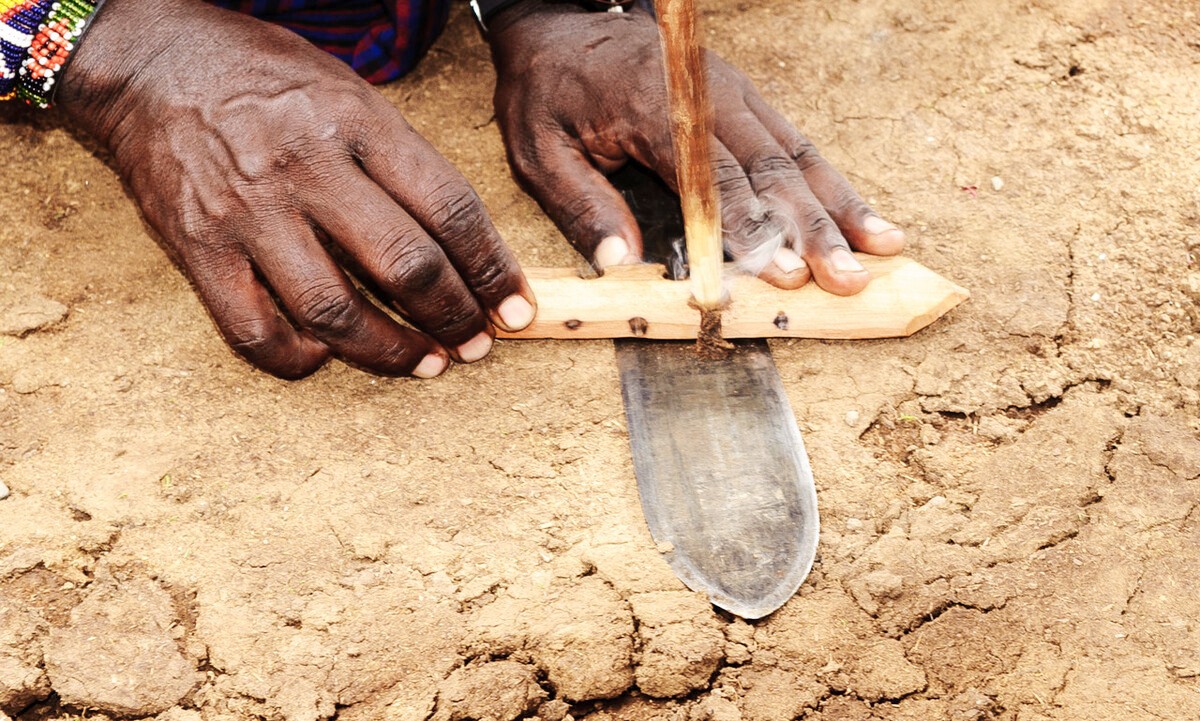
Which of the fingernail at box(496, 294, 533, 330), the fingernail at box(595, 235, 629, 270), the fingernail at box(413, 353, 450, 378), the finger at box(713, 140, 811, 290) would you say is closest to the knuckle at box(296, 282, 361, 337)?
the fingernail at box(413, 353, 450, 378)

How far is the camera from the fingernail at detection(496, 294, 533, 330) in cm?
202

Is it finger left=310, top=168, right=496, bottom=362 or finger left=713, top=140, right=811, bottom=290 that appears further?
finger left=713, top=140, right=811, bottom=290

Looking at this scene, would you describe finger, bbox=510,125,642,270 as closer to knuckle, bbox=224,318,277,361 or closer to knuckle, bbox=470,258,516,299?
knuckle, bbox=470,258,516,299

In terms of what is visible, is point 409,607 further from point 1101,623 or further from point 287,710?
point 1101,623

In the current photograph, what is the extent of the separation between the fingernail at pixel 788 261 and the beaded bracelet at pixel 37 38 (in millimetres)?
1409

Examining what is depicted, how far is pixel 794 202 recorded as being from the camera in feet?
7.09

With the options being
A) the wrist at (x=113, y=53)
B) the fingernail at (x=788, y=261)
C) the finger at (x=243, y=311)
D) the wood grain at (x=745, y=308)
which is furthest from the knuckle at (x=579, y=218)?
the wrist at (x=113, y=53)

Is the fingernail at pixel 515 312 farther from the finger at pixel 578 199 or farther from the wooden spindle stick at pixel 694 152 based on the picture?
the wooden spindle stick at pixel 694 152

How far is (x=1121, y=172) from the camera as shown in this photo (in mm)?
2375

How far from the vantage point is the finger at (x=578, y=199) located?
7.11 feet

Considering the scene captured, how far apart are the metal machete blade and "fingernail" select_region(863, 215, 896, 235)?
33cm

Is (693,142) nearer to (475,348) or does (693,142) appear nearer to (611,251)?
(611,251)

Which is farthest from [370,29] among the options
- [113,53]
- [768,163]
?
[768,163]

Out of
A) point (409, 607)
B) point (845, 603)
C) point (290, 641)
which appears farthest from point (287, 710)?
point (845, 603)
